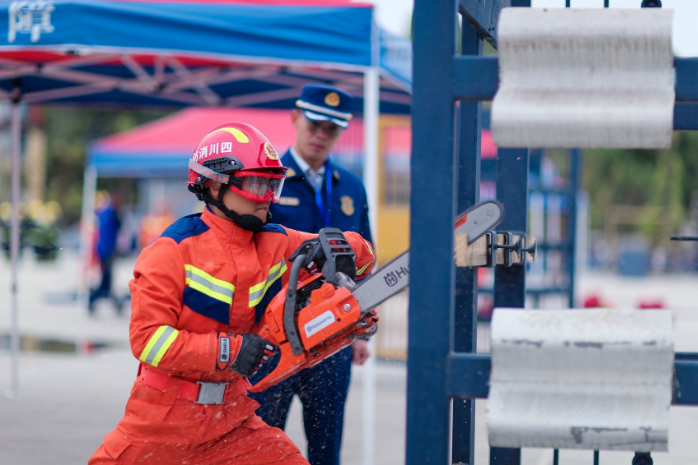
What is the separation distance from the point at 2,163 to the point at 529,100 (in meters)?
51.6

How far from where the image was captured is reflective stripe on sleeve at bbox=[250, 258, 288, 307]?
2531 millimetres

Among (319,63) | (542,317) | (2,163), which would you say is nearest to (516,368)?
(542,317)

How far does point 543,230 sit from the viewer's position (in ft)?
29.3

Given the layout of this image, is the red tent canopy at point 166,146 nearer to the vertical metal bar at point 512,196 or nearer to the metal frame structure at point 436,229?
the vertical metal bar at point 512,196

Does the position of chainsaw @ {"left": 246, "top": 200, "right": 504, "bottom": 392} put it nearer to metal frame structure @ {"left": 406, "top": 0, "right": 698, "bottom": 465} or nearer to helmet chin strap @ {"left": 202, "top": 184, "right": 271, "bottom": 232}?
helmet chin strap @ {"left": 202, "top": 184, "right": 271, "bottom": 232}

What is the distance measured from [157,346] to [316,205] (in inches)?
60.8

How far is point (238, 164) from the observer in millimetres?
2520

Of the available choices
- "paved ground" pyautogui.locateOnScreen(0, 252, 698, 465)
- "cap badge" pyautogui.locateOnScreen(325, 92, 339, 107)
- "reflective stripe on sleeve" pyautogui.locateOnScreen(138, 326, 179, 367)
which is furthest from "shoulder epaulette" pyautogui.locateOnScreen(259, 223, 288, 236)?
"paved ground" pyautogui.locateOnScreen(0, 252, 698, 465)

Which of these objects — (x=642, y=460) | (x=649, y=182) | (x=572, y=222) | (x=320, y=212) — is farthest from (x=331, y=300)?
(x=649, y=182)

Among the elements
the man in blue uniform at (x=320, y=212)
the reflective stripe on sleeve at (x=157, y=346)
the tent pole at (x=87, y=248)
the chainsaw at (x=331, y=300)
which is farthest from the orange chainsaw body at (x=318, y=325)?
the tent pole at (x=87, y=248)

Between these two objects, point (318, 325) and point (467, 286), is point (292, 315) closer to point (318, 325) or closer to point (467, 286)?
point (318, 325)

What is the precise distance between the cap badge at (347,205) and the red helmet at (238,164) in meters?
1.20

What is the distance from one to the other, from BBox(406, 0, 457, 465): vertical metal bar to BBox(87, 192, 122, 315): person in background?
1134 centimetres

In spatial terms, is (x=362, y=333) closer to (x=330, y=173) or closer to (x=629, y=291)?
(x=330, y=173)
